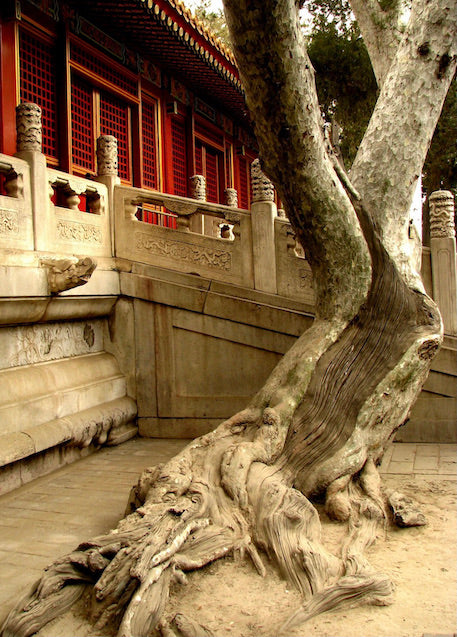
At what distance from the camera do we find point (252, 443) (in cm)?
400

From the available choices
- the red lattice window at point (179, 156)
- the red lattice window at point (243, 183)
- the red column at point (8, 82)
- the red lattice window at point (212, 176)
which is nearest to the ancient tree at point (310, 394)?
the red column at point (8, 82)

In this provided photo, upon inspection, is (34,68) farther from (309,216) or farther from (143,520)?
(143,520)

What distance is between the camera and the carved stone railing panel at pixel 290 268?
629 centimetres

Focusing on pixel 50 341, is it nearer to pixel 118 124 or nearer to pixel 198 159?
pixel 118 124

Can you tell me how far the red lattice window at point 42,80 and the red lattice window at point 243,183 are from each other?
6440mm

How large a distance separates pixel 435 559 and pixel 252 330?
3323mm

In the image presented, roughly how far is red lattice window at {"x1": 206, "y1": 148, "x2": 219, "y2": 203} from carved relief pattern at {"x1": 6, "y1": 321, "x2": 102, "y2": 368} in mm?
6337

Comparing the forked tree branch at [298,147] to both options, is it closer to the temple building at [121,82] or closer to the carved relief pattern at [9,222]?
the carved relief pattern at [9,222]

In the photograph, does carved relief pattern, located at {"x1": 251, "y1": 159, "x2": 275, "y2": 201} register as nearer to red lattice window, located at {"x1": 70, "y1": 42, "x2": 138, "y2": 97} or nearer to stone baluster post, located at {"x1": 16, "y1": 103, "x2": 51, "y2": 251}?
stone baluster post, located at {"x1": 16, "y1": 103, "x2": 51, "y2": 251}

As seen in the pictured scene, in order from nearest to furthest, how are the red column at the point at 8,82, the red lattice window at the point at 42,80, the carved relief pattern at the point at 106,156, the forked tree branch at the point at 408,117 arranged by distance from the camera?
the forked tree branch at the point at 408,117 → the carved relief pattern at the point at 106,156 → the red column at the point at 8,82 → the red lattice window at the point at 42,80

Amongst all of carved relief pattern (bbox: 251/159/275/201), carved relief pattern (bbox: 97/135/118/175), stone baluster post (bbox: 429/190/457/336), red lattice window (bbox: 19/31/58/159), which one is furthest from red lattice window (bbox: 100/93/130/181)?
stone baluster post (bbox: 429/190/457/336)

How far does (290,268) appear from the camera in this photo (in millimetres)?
6355

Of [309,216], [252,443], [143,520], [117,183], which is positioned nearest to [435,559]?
[252,443]

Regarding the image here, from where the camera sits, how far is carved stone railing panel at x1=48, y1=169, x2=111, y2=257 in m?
5.79
